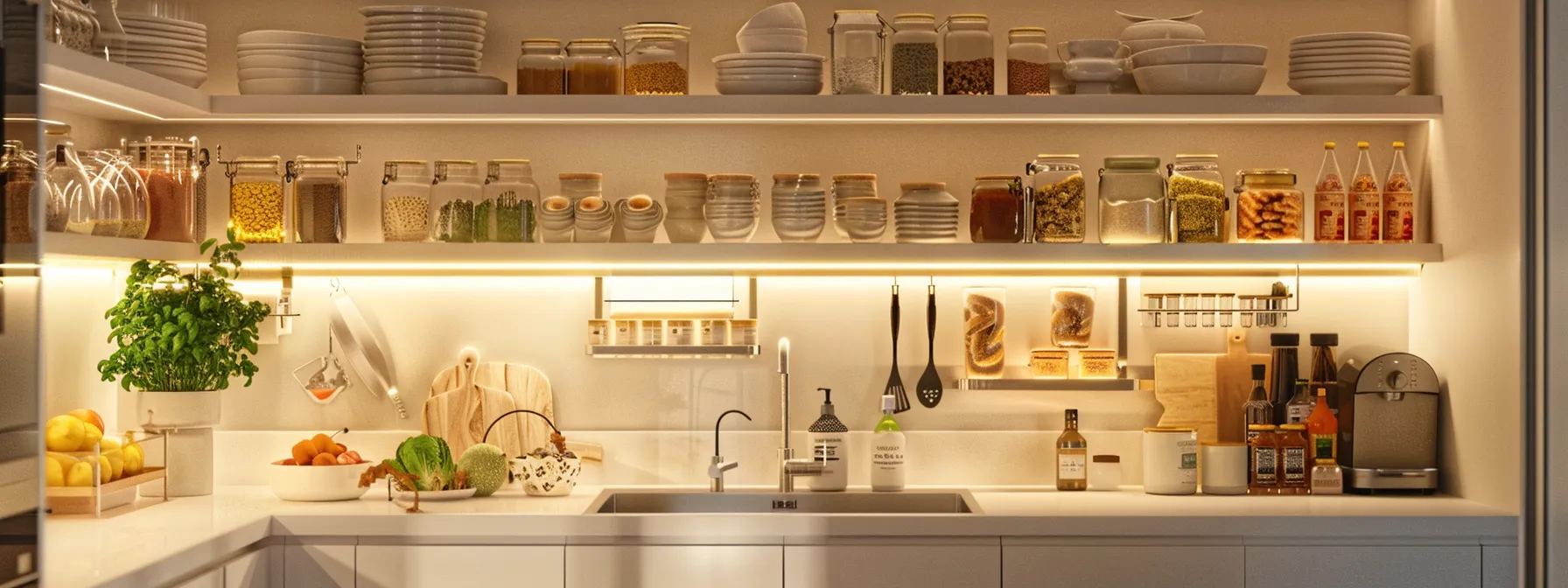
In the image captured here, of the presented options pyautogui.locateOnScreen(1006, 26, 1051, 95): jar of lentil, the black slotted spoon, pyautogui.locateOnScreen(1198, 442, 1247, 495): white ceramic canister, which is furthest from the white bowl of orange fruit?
pyautogui.locateOnScreen(1198, 442, 1247, 495): white ceramic canister

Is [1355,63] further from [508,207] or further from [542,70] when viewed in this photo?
[508,207]

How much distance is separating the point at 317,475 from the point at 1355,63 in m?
2.54

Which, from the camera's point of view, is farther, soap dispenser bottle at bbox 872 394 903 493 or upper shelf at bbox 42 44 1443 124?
soap dispenser bottle at bbox 872 394 903 493

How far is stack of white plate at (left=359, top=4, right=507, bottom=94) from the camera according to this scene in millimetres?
3154

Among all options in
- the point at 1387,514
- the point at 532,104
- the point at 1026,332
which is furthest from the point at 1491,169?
the point at 532,104

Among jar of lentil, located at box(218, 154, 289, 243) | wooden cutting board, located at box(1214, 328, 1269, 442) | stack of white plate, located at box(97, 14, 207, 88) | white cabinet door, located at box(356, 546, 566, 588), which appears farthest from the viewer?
wooden cutting board, located at box(1214, 328, 1269, 442)

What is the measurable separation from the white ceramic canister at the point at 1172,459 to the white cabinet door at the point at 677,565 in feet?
3.11

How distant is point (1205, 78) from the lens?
10.3 feet

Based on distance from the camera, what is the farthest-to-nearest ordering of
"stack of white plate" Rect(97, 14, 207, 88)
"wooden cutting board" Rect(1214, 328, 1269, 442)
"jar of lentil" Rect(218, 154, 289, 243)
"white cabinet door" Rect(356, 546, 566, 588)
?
"wooden cutting board" Rect(1214, 328, 1269, 442)
"jar of lentil" Rect(218, 154, 289, 243)
"stack of white plate" Rect(97, 14, 207, 88)
"white cabinet door" Rect(356, 546, 566, 588)

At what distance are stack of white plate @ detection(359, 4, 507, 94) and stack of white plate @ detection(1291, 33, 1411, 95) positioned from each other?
6.25 feet

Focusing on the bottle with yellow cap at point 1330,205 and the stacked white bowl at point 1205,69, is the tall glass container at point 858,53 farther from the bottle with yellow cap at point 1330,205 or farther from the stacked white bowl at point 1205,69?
the bottle with yellow cap at point 1330,205

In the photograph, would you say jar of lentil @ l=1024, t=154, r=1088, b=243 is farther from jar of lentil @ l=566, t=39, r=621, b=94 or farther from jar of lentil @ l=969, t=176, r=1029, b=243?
jar of lentil @ l=566, t=39, r=621, b=94

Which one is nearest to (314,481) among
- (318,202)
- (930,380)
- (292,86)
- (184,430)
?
(184,430)

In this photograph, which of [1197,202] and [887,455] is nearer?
[1197,202]
